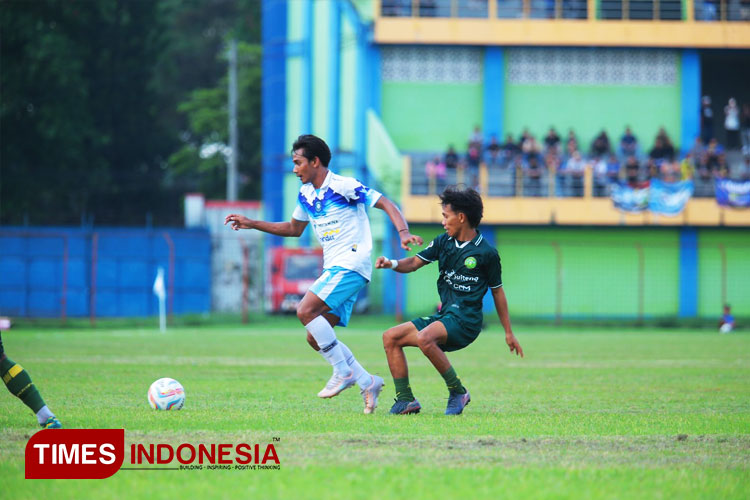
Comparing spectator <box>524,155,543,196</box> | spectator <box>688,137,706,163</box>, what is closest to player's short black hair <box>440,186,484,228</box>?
spectator <box>524,155,543,196</box>

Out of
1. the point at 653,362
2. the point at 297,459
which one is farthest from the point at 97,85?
the point at 297,459

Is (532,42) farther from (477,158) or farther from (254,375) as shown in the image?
(254,375)

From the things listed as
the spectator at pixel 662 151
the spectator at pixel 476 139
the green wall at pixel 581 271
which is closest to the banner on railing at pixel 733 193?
the spectator at pixel 662 151

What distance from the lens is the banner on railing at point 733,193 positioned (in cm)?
3781

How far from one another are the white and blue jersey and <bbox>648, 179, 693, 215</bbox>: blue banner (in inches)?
1163

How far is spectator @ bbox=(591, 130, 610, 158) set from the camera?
131 ft

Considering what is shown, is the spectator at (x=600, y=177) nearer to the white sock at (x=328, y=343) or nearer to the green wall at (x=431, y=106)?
the green wall at (x=431, y=106)

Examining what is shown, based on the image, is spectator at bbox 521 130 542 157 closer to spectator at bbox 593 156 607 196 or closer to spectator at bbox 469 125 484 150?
spectator at bbox 469 125 484 150

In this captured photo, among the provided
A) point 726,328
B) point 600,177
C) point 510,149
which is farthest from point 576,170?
point 726,328

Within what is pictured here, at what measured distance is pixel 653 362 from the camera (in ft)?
55.9

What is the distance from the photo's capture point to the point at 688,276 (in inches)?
1585

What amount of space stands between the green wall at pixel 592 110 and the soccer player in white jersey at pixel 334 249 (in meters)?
32.2

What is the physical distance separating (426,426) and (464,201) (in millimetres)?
1935

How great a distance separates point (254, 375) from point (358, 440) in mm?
6237
